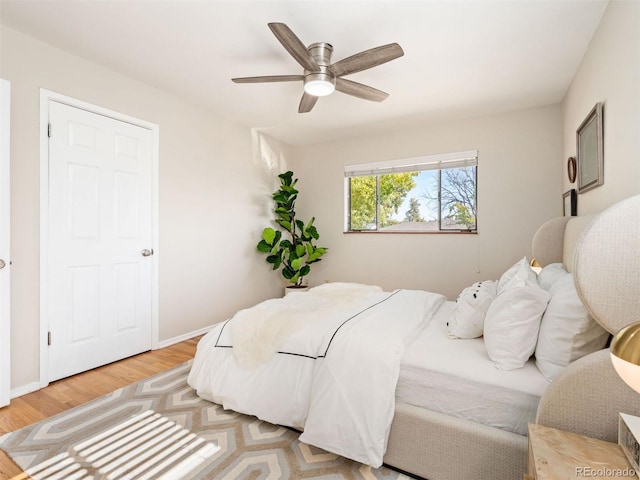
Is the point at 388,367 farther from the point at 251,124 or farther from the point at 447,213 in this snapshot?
the point at 251,124

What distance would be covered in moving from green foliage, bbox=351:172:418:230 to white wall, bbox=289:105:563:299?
189 millimetres

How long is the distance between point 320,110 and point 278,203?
4.84 ft

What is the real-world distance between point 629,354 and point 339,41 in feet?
7.87

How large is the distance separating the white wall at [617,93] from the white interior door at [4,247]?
3621 millimetres

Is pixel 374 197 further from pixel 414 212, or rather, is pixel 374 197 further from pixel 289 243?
pixel 289 243

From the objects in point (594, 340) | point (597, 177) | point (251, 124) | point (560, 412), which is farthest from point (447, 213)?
point (560, 412)

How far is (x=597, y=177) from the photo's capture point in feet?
6.89

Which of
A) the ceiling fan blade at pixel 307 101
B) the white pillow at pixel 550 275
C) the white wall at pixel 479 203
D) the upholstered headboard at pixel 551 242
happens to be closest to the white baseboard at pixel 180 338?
the white wall at pixel 479 203

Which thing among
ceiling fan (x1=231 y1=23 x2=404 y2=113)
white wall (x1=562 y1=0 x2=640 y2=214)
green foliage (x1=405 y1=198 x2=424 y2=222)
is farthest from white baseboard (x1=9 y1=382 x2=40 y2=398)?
green foliage (x1=405 y1=198 x2=424 y2=222)

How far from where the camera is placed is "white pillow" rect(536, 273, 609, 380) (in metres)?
1.23

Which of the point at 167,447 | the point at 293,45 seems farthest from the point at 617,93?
the point at 167,447

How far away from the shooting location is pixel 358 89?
2490 millimetres

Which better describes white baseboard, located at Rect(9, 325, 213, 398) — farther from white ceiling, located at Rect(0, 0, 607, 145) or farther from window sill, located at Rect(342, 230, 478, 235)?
white ceiling, located at Rect(0, 0, 607, 145)

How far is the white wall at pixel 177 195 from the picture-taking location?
2285mm
